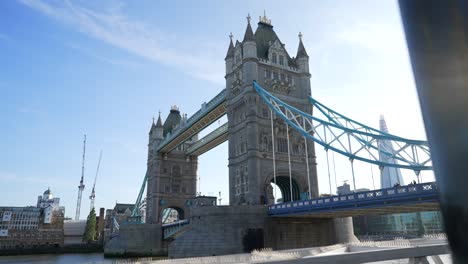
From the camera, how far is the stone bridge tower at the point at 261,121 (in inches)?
1642

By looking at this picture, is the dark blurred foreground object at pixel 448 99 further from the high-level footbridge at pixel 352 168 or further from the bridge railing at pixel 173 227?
the bridge railing at pixel 173 227

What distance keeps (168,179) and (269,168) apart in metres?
33.8

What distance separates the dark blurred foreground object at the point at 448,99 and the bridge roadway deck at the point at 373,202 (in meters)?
22.7

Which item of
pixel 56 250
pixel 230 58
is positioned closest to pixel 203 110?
pixel 230 58

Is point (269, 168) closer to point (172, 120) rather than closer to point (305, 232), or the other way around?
point (305, 232)

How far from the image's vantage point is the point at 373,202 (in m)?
27.4

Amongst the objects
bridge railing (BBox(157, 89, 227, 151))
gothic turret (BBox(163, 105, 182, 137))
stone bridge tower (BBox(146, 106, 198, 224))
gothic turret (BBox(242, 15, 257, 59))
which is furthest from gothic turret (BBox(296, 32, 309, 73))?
gothic turret (BBox(163, 105, 182, 137))

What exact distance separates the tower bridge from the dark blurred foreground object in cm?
2342

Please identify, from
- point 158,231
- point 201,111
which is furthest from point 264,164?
point 158,231

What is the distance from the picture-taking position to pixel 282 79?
47.3 m

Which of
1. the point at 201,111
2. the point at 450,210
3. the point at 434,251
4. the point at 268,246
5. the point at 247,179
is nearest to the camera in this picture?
the point at 450,210

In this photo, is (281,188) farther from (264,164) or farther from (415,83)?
(415,83)

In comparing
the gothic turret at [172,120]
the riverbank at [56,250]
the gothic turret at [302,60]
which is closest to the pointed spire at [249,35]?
the gothic turret at [302,60]

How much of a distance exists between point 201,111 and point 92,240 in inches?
2193
